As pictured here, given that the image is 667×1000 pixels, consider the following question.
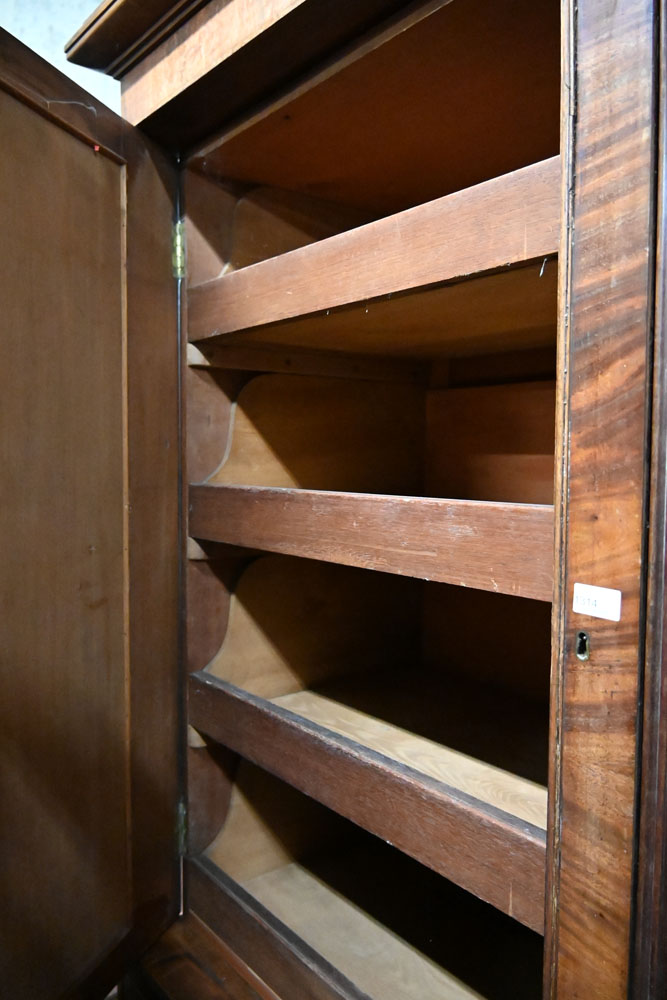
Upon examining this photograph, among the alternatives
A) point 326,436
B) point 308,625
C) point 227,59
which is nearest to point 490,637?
point 308,625

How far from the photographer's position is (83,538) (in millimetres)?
928

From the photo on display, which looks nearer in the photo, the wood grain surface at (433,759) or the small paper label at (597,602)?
the small paper label at (597,602)

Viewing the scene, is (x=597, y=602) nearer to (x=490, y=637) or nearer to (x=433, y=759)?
(x=433, y=759)

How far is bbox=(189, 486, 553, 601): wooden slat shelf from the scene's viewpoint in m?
0.63

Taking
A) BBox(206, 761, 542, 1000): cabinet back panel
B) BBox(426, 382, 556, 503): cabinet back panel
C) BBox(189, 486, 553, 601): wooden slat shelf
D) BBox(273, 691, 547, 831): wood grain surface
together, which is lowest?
BBox(206, 761, 542, 1000): cabinet back panel

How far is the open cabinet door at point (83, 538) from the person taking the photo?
820 mm

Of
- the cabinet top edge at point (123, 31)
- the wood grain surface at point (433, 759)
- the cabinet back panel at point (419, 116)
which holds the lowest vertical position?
the wood grain surface at point (433, 759)

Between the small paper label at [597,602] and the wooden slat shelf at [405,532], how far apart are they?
39mm

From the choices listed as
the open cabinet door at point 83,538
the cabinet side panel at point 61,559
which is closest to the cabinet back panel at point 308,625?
the open cabinet door at point 83,538

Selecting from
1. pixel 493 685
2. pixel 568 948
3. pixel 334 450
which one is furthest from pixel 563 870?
pixel 334 450

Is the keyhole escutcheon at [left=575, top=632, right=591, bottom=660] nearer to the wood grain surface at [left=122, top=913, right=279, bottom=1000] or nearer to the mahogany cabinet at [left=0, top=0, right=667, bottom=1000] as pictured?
the mahogany cabinet at [left=0, top=0, right=667, bottom=1000]

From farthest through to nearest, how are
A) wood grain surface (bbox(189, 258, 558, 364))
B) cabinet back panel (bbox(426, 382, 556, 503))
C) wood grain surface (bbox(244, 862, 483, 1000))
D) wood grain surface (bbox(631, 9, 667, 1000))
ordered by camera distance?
cabinet back panel (bbox(426, 382, 556, 503)) < wood grain surface (bbox(244, 862, 483, 1000)) < wood grain surface (bbox(189, 258, 558, 364)) < wood grain surface (bbox(631, 9, 667, 1000))

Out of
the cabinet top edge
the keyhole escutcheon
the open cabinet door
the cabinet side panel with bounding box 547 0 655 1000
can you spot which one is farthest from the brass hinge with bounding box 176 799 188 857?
the cabinet top edge

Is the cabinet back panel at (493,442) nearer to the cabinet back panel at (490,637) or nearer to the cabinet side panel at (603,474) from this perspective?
the cabinet back panel at (490,637)
